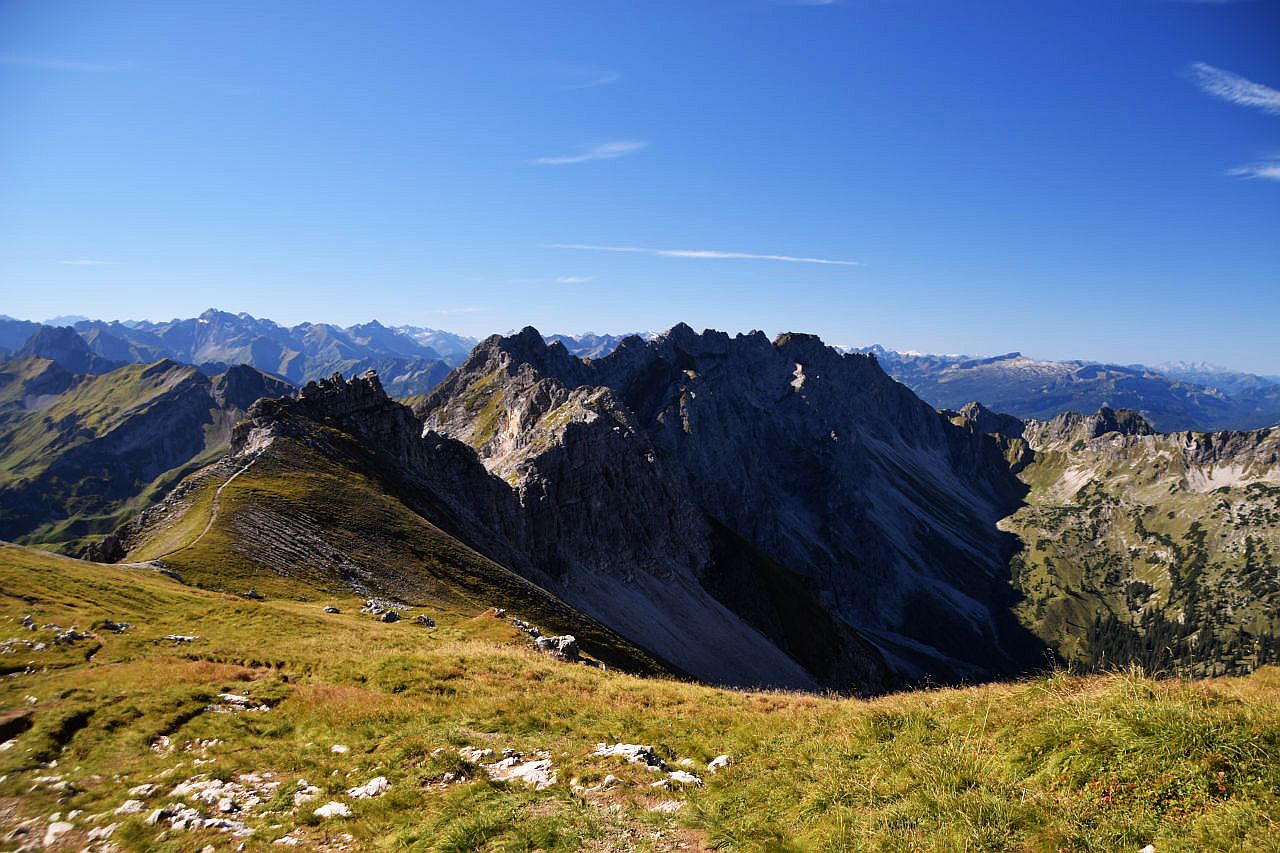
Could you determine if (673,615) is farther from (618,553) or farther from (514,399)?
(514,399)

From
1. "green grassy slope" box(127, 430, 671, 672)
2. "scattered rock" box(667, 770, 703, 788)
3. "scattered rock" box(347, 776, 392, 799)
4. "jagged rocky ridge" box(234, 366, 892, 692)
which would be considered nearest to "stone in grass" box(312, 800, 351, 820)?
"scattered rock" box(347, 776, 392, 799)

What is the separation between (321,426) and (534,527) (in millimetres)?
47987

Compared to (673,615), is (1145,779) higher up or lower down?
higher up

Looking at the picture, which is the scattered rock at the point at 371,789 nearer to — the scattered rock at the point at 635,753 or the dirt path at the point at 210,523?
the scattered rock at the point at 635,753

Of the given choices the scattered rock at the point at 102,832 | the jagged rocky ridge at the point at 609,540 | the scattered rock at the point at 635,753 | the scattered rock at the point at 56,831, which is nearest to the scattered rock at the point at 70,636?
the scattered rock at the point at 56,831

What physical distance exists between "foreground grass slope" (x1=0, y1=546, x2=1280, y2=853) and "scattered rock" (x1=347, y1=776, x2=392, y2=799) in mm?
243

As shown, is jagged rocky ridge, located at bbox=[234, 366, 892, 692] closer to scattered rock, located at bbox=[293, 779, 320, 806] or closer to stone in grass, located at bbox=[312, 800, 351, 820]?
scattered rock, located at bbox=[293, 779, 320, 806]

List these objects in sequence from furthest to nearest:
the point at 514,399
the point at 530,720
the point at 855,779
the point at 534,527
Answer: the point at 514,399 → the point at 534,527 → the point at 530,720 → the point at 855,779

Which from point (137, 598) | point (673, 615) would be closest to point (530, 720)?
point (137, 598)

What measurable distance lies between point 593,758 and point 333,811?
21.1ft

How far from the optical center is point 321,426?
87750 millimetres

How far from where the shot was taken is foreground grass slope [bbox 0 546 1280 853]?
1048 cm

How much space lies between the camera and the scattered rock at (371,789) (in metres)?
15.4

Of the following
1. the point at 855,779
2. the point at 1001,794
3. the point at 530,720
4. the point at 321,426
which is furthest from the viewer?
the point at 321,426
